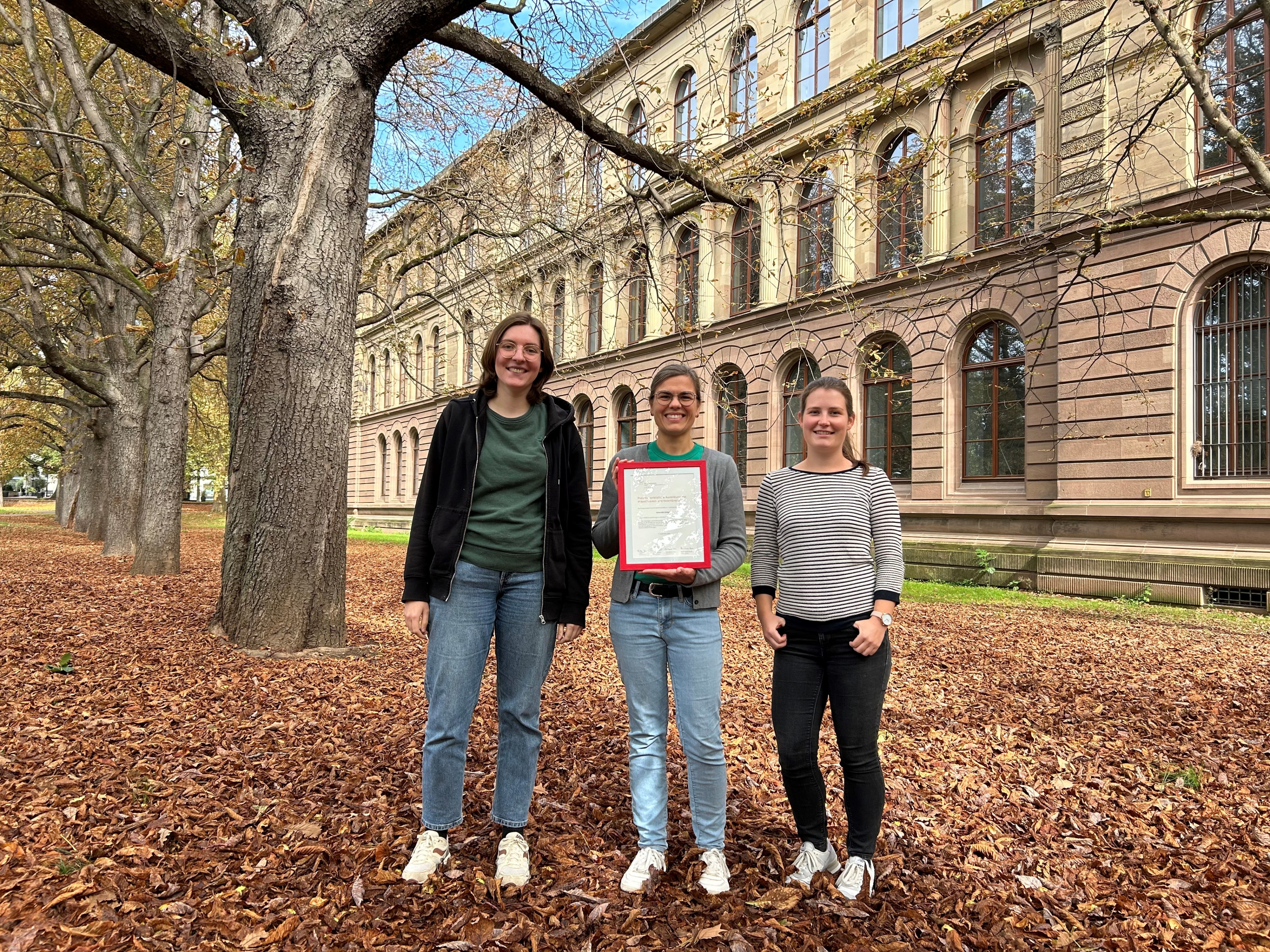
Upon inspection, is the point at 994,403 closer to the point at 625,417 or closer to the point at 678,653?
the point at 625,417

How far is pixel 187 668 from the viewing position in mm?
6043

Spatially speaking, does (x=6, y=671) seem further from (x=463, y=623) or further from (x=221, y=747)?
(x=463, y=623)

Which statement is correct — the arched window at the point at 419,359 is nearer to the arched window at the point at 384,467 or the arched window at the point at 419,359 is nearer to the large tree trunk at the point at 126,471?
the arched window at the point at 384,467

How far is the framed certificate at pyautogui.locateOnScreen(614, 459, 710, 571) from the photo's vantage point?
313cm

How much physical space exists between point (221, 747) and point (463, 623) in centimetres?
Answer: 232

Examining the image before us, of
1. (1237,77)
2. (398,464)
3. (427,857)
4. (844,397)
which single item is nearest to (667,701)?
(427,857)

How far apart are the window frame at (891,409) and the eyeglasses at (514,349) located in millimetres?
15725

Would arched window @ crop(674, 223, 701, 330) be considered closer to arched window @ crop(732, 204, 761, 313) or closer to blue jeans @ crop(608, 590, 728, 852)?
arched window @ crop(732, 204, 761, 313)

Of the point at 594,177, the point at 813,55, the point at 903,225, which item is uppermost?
the point at 813,55

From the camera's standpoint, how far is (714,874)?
324 cm

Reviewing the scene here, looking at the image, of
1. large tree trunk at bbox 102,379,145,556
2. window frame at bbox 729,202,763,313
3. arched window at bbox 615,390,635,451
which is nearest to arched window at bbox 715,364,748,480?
window frame at bbox 729,202,763,313

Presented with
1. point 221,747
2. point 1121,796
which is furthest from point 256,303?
point 1121,796

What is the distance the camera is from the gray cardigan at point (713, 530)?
10.5ft

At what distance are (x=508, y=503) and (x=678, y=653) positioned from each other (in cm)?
93
